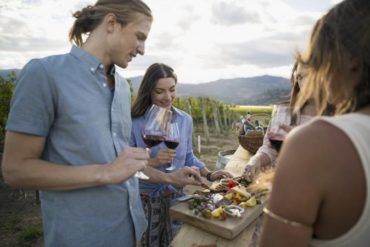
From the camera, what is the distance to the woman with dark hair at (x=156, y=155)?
8.61 ft

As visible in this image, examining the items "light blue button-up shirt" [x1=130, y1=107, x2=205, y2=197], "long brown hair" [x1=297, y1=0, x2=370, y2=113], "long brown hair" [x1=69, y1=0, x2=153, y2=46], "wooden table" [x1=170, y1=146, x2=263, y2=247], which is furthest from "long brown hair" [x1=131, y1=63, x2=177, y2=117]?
"long brown hair" [x1=297, y1=0, x2=370, y2=113]

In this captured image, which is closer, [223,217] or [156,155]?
[223,217]

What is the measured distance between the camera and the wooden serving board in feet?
5.16

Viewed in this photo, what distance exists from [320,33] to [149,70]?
223 cm

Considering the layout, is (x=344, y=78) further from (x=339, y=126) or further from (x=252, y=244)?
(x=252, y=244)

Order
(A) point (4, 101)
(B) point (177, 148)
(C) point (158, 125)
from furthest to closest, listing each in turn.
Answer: (A) point (4, 101) < (B) point (177, 148) < (C) point (158, 125)

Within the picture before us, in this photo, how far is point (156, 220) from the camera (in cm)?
264

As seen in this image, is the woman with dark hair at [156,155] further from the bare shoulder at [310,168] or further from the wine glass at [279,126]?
the bare shoulder at [310,168]

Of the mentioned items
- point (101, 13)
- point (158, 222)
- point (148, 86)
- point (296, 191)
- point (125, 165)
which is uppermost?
point (101, 13)

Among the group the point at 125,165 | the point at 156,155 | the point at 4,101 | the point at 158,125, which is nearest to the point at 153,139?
the point at 158,125

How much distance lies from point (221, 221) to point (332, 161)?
106cm

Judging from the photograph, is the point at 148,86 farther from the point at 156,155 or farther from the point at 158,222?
the point at 158,222

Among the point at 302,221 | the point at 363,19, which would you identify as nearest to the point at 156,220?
the point at 302,221

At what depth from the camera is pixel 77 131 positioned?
1.54 metres
